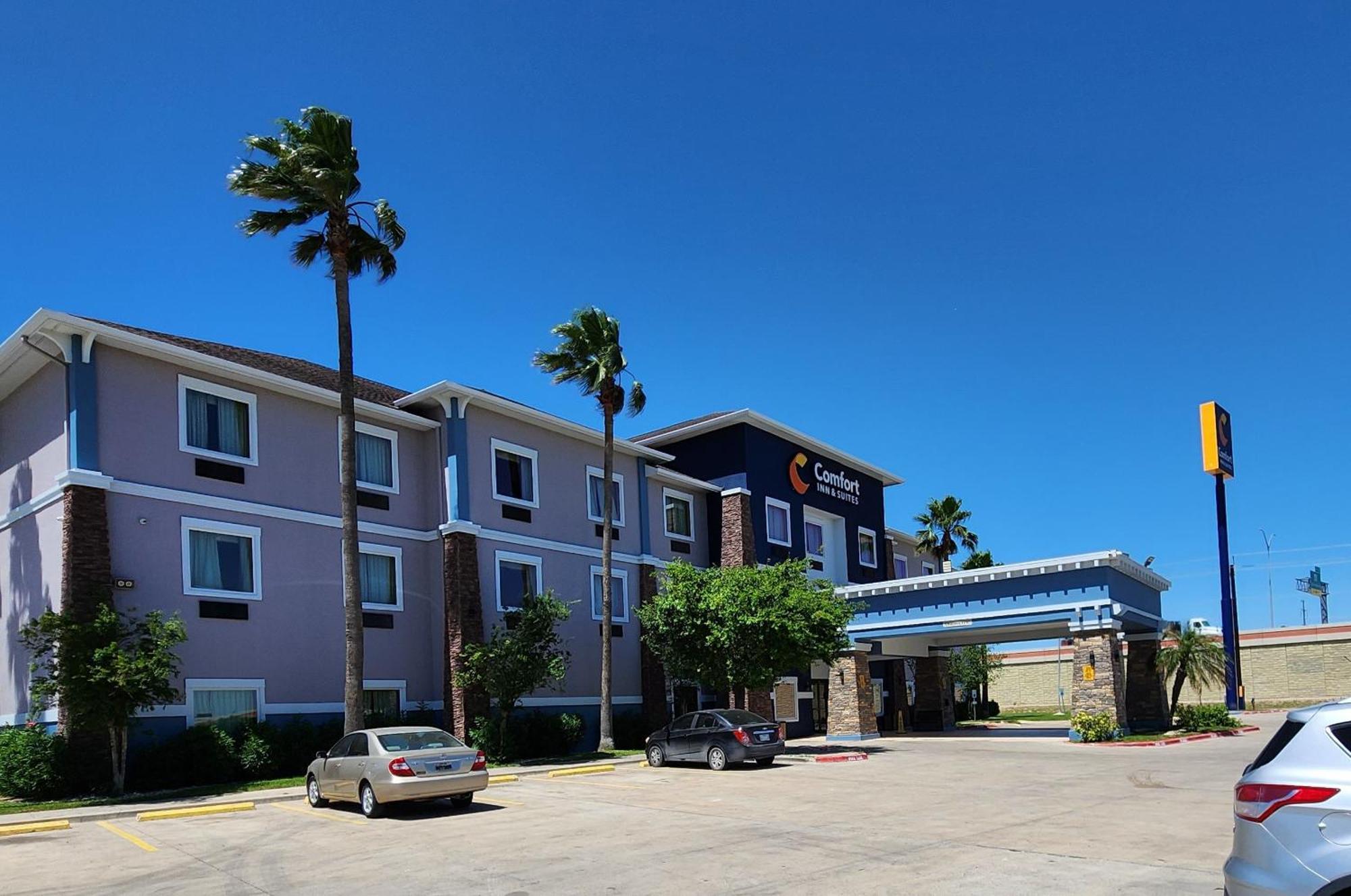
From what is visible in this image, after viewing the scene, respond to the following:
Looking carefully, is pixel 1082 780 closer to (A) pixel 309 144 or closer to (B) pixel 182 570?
(B) pixel 182 570

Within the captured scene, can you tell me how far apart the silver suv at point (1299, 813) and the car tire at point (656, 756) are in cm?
2219

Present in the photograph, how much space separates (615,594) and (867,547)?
60.7ft

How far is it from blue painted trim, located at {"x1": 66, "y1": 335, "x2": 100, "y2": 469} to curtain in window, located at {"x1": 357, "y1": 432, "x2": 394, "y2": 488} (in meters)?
7.32

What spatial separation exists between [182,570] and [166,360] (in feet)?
15.5

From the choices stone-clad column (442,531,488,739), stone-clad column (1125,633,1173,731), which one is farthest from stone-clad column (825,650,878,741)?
stone-clad column (442,531,488,739)

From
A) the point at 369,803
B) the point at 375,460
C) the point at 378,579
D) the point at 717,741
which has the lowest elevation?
the point at 717,741

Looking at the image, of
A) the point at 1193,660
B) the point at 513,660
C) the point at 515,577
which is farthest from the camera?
the point at 1193,660

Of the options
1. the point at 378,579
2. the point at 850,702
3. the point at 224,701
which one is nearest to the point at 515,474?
the point at 378,579

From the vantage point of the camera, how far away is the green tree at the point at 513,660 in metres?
27.5

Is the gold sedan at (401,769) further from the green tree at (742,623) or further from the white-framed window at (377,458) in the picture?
the green tree at (742,623)

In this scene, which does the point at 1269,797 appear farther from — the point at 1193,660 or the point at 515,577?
the point at 1193,660

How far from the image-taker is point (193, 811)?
1848 centimetres

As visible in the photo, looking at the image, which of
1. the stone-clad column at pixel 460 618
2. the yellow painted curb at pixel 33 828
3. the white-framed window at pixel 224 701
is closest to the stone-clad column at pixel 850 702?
the stone-clad column at pixel 460 618

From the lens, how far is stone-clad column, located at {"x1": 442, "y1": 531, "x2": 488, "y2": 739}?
28.2 meters
